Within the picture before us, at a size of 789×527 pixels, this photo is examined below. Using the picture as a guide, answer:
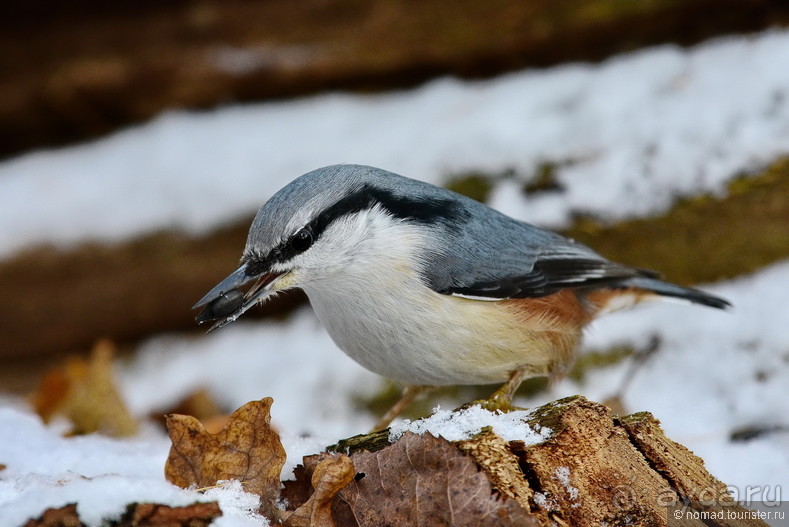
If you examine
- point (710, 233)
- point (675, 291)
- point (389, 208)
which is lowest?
point (389, 208)

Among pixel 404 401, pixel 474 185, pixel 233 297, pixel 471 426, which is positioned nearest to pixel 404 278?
pixel 233 297

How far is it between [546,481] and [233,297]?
1.27 metres

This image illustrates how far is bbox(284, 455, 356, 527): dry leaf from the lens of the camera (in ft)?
6.72

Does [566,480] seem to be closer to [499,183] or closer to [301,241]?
[301,241]

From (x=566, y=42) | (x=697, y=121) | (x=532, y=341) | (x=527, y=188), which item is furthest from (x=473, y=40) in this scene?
(x=532, y=341)

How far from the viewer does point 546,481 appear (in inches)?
83.0

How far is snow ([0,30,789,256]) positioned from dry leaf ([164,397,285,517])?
2736 millimetres

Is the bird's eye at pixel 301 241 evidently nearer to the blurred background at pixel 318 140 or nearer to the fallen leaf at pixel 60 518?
the fallen leaf at pixel 60 518

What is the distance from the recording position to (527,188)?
4.65 metres

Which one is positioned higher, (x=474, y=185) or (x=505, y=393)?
(x=474, y=185)

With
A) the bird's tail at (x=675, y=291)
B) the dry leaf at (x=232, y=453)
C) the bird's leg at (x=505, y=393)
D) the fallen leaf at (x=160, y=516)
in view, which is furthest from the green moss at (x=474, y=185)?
the fallen leaf at (x=160, y=516)

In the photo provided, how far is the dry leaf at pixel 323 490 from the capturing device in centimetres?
205

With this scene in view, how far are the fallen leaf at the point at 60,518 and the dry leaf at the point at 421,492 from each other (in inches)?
26.5

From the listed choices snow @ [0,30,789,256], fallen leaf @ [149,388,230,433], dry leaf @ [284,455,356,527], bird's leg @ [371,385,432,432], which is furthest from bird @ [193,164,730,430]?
fallen leaf @ [149,388,230,433]
